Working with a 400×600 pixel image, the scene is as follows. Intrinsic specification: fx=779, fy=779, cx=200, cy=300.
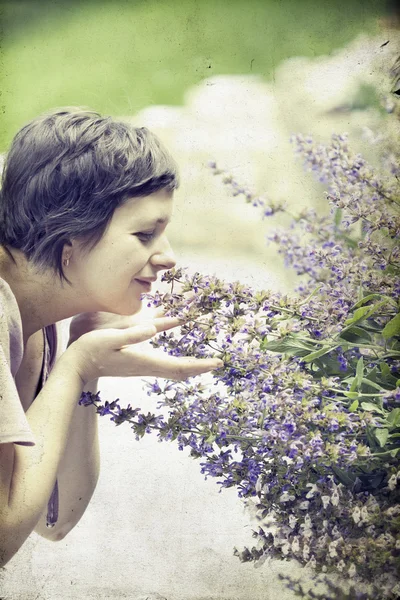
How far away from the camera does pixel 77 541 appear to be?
202 centimetres

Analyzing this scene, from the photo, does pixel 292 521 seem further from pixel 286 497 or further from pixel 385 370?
pixel 385 370

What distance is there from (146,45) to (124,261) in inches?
23.1

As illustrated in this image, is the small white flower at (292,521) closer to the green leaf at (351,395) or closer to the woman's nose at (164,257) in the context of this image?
the green leaf at (351,395)

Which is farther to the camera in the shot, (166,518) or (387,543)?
(166,518)

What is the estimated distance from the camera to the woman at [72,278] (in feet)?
6.36

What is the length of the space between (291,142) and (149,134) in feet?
1.22

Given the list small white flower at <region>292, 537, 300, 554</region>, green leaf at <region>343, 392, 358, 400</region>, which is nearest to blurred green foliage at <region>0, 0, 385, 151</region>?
green leaf at <region>343, 392, 358, 400</region>

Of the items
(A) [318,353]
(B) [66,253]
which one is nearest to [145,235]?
(B) [66,253]

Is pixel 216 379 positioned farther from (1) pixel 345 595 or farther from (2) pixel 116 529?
(1) pixel 345 595

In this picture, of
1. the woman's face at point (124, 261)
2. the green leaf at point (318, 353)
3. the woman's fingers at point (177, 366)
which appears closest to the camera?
the green leaf at point (318, 353)

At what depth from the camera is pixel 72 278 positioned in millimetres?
1989

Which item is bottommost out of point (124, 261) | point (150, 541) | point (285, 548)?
point (150, 541)

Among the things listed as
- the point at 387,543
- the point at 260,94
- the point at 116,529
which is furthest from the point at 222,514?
the point at 260,94

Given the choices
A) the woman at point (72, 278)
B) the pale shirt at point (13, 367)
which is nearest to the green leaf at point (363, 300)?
the woman at point (72, 278)
